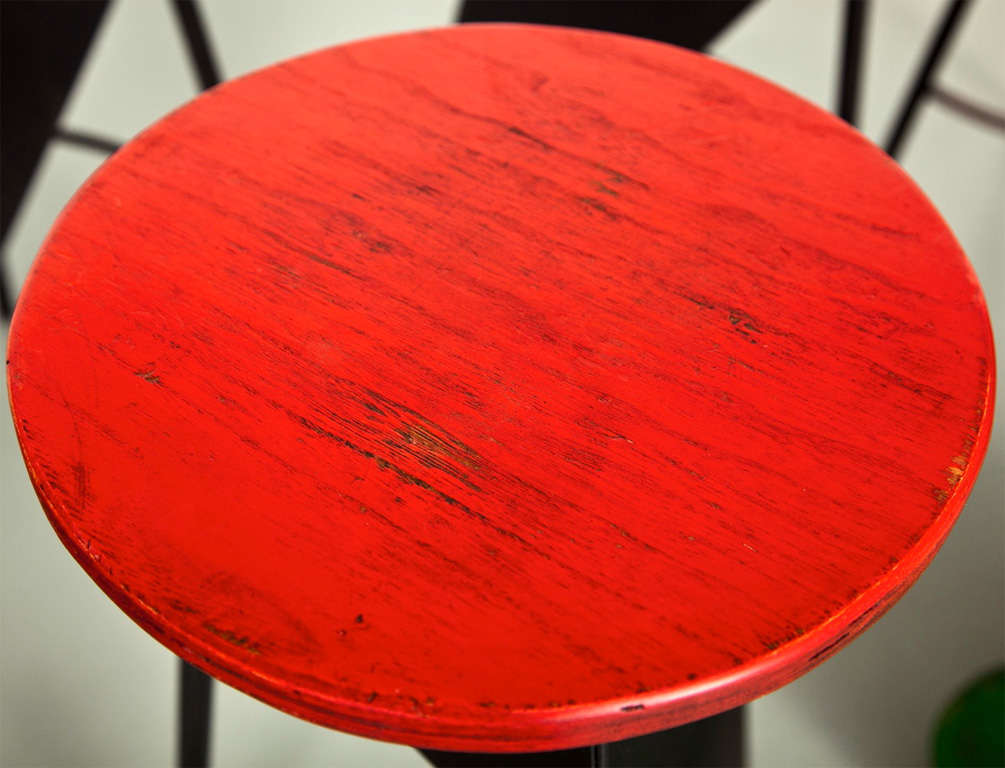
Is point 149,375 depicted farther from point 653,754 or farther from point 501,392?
point 653,754

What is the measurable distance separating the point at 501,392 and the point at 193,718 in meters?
0.62

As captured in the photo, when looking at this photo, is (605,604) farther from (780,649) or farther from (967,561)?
(967,561)

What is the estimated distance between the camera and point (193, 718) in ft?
3.44

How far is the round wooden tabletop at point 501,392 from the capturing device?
52 cm

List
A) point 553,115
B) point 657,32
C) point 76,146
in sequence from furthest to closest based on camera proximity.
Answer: point 657,32 < point 76,146 < point 553,115

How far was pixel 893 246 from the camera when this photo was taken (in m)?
0.75

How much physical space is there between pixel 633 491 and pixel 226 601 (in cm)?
24

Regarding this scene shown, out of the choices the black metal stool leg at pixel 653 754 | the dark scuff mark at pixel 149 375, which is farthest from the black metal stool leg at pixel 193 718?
the dark scuff mark at pixel 149 375

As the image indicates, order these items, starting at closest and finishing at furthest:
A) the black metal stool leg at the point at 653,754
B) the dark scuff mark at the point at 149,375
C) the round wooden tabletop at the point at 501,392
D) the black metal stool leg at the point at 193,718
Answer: the round wooden tabletop at the point at 501,392 < the dark scuff mark at the point at 149,375 < the black metal stool leg at the point at 653,754 < the black metal stool leg at the point at 193,718

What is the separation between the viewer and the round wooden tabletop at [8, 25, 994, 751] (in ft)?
1.71

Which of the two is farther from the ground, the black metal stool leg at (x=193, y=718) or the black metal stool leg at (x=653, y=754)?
the black metal stool leg at (x=653, y=754)

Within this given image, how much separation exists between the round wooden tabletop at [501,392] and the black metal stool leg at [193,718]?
19.5 inches

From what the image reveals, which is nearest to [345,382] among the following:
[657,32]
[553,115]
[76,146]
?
[553,115]

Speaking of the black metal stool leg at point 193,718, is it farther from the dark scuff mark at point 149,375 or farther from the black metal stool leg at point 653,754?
the dark scuff mark at point 149,375
